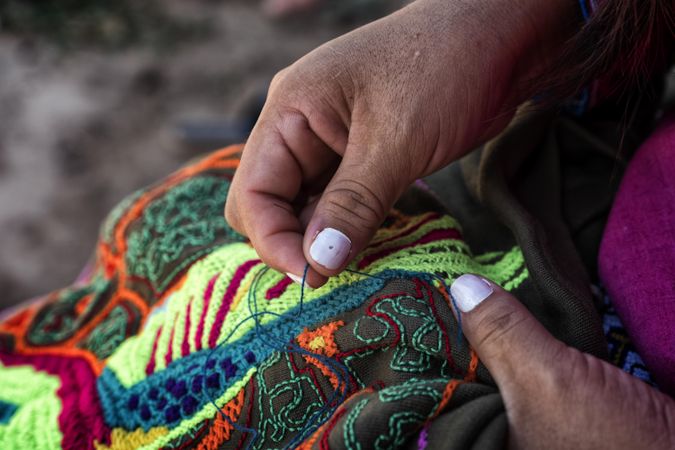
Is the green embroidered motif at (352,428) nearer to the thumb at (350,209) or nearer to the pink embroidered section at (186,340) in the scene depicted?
the thumb at (350,209)

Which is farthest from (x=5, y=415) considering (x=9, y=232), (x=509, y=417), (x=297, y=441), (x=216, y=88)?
(x=216, y=88)

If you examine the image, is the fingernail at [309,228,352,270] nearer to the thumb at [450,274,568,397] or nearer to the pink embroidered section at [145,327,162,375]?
the thumb at [450,274,568,397]

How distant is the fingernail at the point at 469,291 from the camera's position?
0.62 m

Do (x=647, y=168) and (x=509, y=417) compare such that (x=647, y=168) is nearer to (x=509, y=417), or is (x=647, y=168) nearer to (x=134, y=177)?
(x=509, y=417)

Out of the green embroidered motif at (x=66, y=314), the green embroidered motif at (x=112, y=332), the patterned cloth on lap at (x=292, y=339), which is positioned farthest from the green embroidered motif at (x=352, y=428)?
the green embroidered motif at (x=66, y=314)

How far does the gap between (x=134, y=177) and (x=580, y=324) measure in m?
1.73

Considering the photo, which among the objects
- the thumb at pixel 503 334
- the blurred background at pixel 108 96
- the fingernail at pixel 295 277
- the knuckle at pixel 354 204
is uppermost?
the blurred background at pixel 108 96

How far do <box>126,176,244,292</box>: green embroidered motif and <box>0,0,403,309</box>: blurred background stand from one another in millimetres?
992

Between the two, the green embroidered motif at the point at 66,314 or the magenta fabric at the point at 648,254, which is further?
the green embroidered motif at the point at 66,314

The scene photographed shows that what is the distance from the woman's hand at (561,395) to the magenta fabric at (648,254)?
117mm

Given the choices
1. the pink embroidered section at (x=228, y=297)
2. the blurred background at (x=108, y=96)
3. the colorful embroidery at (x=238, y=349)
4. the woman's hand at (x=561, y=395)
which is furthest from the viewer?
the blurred background at (x=108, y=96)

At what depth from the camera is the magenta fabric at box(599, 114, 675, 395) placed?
652mm

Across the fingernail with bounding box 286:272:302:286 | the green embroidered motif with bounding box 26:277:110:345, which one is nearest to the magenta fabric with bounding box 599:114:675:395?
the fingernail with bounding box 286:272:302:286

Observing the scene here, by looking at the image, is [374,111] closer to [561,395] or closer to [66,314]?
[561,395]
